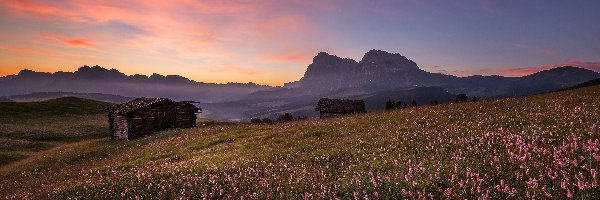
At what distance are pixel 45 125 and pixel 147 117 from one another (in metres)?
27.3

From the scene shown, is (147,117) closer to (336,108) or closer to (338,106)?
(336,108)

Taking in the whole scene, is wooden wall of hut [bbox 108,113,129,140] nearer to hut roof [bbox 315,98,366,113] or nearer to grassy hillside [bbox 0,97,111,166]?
grassy hillside [bbox 0,97,111,166]

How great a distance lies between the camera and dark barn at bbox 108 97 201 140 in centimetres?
6141

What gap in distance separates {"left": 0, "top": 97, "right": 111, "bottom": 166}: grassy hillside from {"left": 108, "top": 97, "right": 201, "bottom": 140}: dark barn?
8697mm

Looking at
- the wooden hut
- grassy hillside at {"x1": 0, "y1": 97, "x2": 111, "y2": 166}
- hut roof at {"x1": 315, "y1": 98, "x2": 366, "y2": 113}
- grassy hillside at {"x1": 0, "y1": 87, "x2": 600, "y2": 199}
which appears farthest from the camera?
hut roof at {"x1": 315, "y1": 98, "x2": 366, "y2": 113}

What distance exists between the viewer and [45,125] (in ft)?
250

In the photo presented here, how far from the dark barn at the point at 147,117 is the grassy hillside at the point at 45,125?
8.70m

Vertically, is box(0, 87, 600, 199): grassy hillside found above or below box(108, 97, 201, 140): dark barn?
above

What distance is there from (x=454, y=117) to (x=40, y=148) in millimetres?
56636

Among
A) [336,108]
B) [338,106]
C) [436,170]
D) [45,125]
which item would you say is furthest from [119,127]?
[436,170]

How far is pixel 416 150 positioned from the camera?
11.8 meters

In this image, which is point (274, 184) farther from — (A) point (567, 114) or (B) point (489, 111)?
(B) point (489, 111)

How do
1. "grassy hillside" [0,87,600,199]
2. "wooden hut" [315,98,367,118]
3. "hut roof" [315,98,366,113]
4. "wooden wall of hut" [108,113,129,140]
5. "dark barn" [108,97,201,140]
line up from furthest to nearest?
1. "hut roof" [315,98,366,113]
2. "wooden hut" [315,98,367,118]
3. "wooden wall of hut" [108,113,129,140]
4. "dark barn" [108,97,201,140]
5. "grassy hillside" [0,87,600,199]

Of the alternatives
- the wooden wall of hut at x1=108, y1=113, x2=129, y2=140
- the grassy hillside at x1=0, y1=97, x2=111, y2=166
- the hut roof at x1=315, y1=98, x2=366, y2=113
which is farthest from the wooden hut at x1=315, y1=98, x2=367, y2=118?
the grassy hillside at x1=0, y1=97, x2=111, y2=166
